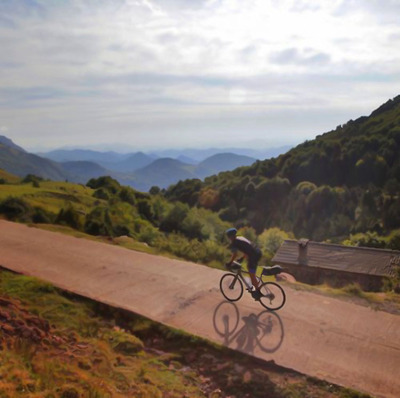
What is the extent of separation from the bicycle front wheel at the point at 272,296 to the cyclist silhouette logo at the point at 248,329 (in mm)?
216

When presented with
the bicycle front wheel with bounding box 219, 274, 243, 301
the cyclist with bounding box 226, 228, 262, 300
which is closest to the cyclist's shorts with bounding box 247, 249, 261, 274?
the cyclist with bounding box 226, 228, 262, 300

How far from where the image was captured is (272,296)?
340 inches

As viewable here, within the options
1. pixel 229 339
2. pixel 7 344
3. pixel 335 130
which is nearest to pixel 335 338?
pixel 229 339

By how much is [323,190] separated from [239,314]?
95.0 metres

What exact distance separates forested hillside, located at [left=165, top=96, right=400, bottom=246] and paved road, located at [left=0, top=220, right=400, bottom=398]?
77217 millimetres

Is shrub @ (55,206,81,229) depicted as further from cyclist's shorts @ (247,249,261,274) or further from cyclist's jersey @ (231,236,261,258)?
cyclist's shorts @ (247,249,261,274)

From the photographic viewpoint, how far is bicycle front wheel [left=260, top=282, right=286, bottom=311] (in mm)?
8695

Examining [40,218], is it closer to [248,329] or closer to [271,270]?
[271,270]

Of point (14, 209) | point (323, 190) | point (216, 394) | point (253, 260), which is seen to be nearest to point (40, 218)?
point (14, 209)

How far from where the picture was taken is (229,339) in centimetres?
746

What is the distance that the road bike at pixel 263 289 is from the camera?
8703 mm

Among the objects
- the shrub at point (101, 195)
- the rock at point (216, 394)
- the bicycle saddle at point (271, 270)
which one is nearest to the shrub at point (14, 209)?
the bicycle saddle at point (271, 270)

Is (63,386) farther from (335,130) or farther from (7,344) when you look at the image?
(335,130)

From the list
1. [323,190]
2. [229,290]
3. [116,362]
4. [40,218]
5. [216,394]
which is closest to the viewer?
[216,394]
